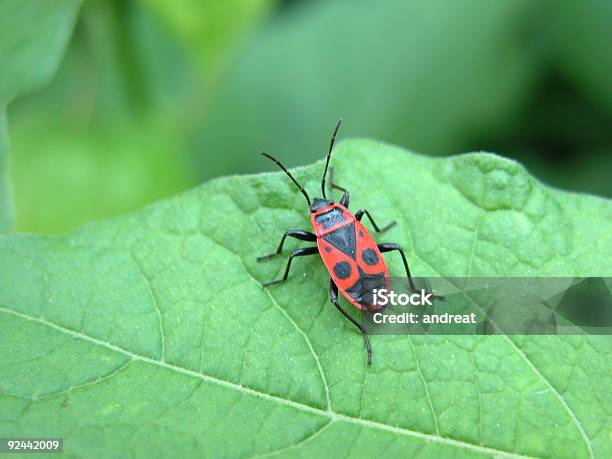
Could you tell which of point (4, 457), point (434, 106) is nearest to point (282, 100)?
point (434, 106)

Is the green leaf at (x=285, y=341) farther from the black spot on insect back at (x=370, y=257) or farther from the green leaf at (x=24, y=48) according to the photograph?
the green leaf at (x=24, y=48)

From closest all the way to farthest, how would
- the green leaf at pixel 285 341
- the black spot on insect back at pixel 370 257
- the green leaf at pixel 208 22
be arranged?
the green leaf at pixel 285 341 → the black spot on insect back at pixel 370 257 → the green leaf at pixel 208 22

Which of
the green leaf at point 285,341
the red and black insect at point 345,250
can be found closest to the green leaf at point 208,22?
the red and black insect at point 345,250

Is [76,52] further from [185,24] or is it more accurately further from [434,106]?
[434,106]

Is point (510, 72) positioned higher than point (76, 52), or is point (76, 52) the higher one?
point (76, 52)

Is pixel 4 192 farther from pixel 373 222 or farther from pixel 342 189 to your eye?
pixel 373 222

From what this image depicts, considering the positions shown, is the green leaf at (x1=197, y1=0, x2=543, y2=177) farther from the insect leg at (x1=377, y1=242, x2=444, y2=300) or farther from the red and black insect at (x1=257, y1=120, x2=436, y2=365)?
the insect leg at (x1=377, y1=242, x2=444, y2=300)
